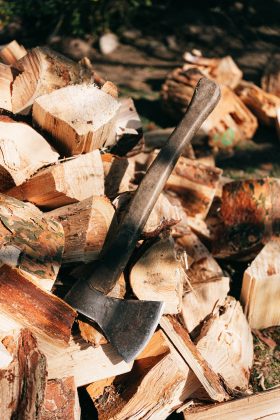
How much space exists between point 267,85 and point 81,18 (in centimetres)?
220

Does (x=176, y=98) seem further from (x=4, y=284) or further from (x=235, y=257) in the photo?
(x=4, y=284)

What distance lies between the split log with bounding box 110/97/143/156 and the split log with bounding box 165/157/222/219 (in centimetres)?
31

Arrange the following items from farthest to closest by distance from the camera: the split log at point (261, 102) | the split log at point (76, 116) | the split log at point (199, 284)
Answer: the split log at point (261, 102) < the split log at point (199, 284) < the split log at point (76, 116)

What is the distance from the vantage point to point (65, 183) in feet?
8.88

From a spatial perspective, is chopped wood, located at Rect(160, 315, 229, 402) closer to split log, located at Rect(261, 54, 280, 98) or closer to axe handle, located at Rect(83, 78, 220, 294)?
axe handle, located at Rect(83, 78, 220, 294)

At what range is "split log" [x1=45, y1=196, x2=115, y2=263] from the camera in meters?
2.58

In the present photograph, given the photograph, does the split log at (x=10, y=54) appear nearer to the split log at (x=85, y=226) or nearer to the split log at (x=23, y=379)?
the split log at (x=85, y=226)

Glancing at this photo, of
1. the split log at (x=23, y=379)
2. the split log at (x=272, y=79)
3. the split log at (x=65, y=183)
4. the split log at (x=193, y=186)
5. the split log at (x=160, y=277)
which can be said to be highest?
the split log at (x=65, y=183)

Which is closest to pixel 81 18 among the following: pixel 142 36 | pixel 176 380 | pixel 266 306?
pixel 142 36

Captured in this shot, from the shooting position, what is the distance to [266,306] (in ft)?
10.2

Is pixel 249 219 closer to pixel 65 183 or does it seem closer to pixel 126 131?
pixel 126 131

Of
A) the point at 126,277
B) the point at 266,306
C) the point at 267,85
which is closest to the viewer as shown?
the point at 126,277

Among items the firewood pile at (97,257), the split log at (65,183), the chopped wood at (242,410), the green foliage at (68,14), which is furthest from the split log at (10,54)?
the green foliage at (68,14)

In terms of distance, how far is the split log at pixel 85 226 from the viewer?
2.58 m
